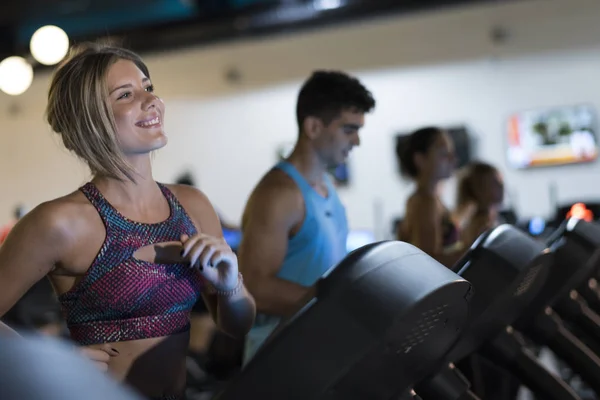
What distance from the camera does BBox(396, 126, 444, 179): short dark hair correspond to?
3.31 m

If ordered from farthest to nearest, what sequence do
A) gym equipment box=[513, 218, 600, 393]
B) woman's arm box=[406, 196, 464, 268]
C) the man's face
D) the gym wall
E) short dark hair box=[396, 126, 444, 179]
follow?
the gym wall, short dark hair box=[396, 126, 444, 179], woman's arm box=[406, 196, 464, 268], the man's face, gym equipment box=[513, 218, 600, 393]

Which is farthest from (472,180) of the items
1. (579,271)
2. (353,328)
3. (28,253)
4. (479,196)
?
(353,328)

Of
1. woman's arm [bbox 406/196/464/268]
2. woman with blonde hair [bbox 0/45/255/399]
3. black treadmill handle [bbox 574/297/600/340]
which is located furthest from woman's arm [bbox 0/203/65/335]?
woman's arm [bbox 406/196/464/268]

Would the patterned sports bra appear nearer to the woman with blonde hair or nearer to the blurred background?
the woman with blonde hair

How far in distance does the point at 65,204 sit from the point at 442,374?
26.3 inches

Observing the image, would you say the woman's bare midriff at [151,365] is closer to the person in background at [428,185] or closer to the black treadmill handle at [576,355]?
the black treadmill handle at [576,355]

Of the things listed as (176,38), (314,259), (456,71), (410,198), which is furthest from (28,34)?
(314,259)

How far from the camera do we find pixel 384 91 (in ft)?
26.1

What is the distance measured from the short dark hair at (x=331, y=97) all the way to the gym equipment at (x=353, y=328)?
154 cm

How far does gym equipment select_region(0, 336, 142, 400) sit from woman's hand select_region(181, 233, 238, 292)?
34.0 inches

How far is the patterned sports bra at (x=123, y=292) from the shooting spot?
4.55 feet

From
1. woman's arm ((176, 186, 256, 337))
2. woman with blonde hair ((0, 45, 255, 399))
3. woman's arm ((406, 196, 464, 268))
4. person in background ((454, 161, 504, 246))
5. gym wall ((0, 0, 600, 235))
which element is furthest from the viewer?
gym wall ((0, 0, 600, 235))

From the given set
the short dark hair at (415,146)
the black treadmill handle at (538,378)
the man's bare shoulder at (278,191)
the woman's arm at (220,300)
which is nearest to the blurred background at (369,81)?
the short dark hair at (415,146)

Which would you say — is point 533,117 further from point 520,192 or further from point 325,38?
point 325,38
